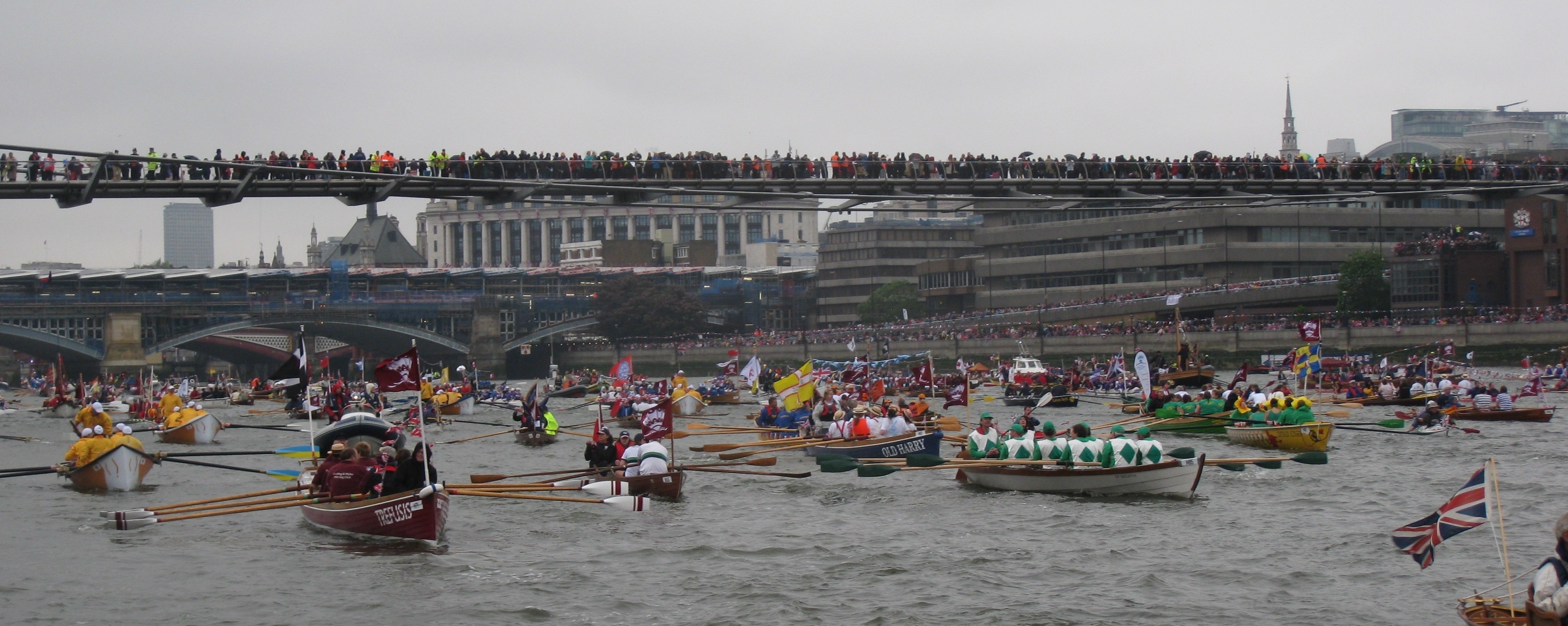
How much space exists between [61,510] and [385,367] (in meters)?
11.8

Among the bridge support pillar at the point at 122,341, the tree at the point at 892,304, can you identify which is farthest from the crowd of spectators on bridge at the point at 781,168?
the tree at the point at 892,304

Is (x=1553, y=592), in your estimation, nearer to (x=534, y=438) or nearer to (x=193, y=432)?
(x=534, y=438)

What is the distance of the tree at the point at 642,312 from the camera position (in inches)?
6427

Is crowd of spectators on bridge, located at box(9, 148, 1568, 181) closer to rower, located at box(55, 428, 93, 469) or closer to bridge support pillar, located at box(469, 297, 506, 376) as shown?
rower, located at box(55, 428, 93, 469)

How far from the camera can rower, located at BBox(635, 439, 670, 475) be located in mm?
31547

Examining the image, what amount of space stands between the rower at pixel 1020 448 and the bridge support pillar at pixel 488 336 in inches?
4917

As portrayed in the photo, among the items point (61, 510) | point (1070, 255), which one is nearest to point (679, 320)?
point (1070, 255)

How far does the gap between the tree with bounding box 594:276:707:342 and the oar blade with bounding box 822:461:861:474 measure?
131521 millimetres

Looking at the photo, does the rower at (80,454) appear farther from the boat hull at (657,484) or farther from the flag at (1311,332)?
the flag at (1311,332)

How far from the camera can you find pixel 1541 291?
307 ft

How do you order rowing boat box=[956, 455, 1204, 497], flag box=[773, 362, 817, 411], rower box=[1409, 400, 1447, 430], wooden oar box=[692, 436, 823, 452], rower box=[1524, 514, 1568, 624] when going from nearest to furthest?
rower box=[1524, 514, 1568, 624] < rowing boat box=[956, 455, 1204, 497] < wooden oar box=[692, 436, 823, 452] < flag box=[773, 362, 817, 411] < rower box=[1409, 400, 1447, 430]

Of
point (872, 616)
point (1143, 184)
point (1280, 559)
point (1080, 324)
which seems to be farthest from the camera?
point (1080, 324)

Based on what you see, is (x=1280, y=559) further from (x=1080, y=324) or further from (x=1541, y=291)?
(x=1080, y=324)

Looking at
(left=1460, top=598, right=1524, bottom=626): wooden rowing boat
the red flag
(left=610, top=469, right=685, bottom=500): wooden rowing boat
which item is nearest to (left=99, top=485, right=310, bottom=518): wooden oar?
the red flag
